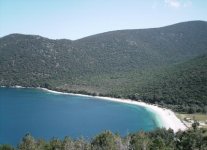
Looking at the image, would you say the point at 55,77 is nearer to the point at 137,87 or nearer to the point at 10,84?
the point at 10,84

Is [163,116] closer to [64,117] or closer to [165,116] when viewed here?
[165,116]

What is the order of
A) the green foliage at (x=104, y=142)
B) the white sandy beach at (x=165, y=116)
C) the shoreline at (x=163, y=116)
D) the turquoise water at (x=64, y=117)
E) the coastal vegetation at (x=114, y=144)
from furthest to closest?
the shoreline at (x=163, y=116) → the white sandy beach at (x=165, y=116) → the turquoise water at (x=64, y=117) → the green foliage at (x=104, y=142) → the coastal vegetation at (x=114, y=144)

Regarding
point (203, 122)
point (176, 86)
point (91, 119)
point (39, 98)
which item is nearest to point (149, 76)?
point (176, 86)

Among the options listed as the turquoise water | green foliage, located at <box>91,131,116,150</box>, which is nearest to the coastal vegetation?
green foliage, located at <box>91,131,116,150</box>

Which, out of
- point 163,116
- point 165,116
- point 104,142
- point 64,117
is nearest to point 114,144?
point 104,142

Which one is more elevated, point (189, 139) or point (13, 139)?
point (189, 139)

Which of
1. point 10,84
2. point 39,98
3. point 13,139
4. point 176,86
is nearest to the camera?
point 13,139

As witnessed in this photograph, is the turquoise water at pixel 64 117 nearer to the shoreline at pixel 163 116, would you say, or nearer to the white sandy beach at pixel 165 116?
the shoreline at pixel 163 116

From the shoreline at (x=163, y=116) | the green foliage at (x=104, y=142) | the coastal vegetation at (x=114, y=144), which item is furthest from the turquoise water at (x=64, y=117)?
the green foliage at (x=104, y=142)
